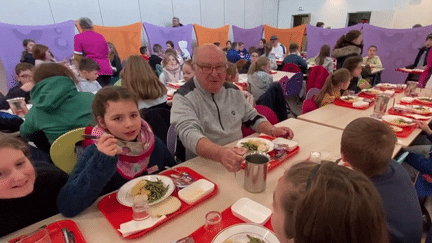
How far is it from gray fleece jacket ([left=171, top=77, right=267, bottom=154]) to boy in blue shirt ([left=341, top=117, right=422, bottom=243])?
0.91 meters

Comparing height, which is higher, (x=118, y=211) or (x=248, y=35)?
(x=248, y=35)

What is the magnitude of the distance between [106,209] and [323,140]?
1.58 m

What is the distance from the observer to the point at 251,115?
7.13 ft

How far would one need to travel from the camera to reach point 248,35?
1120 centimetres

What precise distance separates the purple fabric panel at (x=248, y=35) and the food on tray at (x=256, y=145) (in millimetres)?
10169

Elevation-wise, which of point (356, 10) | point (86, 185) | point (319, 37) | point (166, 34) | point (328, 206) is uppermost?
point (356, 10)

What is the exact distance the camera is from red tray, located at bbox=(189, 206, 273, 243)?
0.99 metres

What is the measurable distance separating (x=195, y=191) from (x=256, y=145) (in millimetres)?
640

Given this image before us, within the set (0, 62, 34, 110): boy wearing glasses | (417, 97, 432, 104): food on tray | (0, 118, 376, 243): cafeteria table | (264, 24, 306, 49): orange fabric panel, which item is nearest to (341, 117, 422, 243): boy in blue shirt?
(0, 118, 376, 243): cafeteria table

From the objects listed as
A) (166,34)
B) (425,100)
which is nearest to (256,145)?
(425,100)

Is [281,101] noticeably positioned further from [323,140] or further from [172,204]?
[172,204]

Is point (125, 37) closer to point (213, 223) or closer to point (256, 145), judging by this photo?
point (256, 145)

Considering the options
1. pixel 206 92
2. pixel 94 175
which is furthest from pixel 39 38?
pixel 94 175

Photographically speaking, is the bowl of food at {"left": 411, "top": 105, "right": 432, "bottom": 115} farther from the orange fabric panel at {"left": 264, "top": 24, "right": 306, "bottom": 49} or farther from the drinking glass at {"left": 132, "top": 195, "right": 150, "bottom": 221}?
the orange fabric panel at {"left": 264, "top": 24, "right": 306, "bottom": 49}
